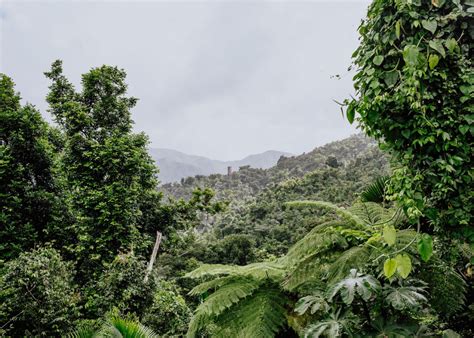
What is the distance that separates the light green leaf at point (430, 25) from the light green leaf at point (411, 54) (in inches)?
5.2

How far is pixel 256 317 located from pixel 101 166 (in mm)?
6622

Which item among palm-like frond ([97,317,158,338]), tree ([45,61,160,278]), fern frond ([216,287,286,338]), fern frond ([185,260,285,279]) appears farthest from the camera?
tree ([45,61,160,278])

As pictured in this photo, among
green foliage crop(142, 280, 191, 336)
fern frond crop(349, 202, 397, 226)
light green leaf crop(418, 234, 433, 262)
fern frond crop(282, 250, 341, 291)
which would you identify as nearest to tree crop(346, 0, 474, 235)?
light green leaf crop(418, 234, 433, 262)

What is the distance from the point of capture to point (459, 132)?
1.38 m

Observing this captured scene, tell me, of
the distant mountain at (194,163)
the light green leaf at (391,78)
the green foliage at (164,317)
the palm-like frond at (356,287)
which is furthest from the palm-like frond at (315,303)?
the distant mountain at (194,163)

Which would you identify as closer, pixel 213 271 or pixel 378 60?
pixel 378 60

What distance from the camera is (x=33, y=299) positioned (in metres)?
5.30

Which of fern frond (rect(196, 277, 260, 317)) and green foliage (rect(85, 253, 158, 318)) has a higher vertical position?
fern frond (rect(196, 277, 260, 317))

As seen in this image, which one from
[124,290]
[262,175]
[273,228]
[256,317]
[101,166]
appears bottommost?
[273,228]

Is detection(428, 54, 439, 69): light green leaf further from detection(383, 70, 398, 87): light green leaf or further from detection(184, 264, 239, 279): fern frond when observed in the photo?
detection(184, 264, 239, 279): fern frond

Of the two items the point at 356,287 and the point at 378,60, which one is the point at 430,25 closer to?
the point at 378,60

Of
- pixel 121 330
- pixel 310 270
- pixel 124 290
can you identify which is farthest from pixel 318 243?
pixel 124 290

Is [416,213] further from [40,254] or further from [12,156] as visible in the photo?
[12,156]

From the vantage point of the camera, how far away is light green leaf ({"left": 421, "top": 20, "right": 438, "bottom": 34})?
→ 1393 millimetres
